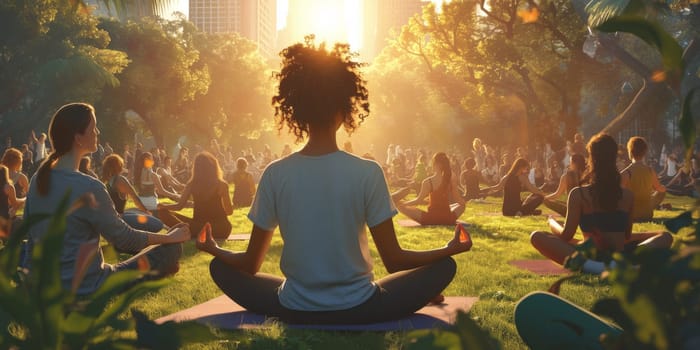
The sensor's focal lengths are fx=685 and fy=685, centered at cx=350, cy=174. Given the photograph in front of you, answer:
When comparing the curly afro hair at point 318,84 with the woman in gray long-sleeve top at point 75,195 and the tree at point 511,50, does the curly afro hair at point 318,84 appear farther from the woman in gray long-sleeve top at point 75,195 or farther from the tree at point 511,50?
the tree at point 511,50

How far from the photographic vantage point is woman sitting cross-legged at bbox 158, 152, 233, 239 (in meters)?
10.0

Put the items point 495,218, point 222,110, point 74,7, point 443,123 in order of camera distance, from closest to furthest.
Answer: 1. point 74,7
2. point 495,218
3. point 222,110
4. point 443,123

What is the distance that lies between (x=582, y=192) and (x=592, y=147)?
431 mm

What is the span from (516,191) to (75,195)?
1139cm

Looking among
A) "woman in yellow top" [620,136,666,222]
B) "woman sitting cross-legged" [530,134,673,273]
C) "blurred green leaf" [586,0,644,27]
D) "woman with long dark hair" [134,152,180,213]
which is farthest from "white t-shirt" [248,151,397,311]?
"blurred green leaf" [586,0,644,27]

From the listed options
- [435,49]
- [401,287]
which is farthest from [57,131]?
[435,49]

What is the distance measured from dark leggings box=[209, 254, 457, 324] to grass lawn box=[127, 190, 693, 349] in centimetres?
12

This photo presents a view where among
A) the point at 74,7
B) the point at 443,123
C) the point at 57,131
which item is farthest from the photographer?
the point at 443,123

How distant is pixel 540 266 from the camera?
798 centimetres

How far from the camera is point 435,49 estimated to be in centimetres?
3275

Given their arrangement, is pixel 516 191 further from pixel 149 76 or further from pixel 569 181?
pixel 149 76

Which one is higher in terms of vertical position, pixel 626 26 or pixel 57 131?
pixel 626 26

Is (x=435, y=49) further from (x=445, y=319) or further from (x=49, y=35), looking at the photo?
(x=445, y=319)

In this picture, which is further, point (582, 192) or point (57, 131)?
point (582, 192)
